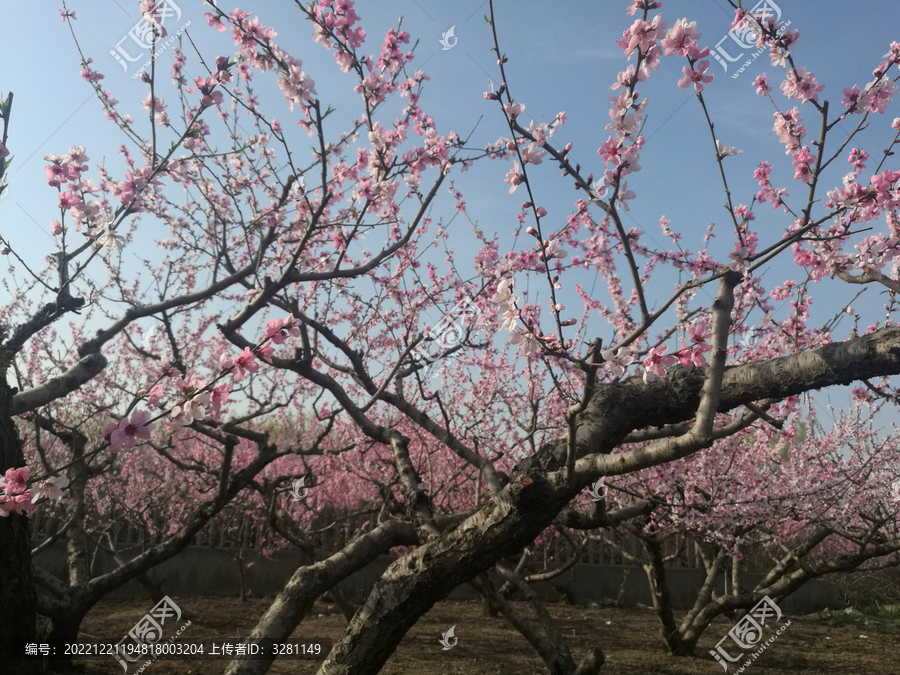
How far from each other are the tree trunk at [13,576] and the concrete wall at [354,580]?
13.4ft

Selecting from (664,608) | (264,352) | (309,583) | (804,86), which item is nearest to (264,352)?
(264,352)

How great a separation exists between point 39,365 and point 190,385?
30.2 ft

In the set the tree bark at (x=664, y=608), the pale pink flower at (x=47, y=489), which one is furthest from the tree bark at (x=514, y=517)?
the tree bark at (x=664, y=608)

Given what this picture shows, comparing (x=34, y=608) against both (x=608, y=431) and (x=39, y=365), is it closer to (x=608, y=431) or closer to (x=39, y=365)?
(x=608, y=431)

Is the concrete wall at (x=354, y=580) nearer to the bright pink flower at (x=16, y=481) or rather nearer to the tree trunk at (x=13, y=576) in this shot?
the tree trunk at (x=13, y=576)

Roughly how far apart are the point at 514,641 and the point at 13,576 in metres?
4.99

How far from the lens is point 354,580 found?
935 cm

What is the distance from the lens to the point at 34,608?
370cm

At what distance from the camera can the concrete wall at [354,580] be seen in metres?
8.64

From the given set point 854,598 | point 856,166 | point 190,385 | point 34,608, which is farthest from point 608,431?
point 854,598

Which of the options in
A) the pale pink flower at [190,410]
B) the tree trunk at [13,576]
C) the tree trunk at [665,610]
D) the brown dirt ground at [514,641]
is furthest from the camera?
the tree trunk at [665,610]

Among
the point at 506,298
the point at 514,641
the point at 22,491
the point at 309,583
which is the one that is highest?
the point at 506,298

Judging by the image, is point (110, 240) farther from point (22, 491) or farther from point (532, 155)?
point (532, 155)

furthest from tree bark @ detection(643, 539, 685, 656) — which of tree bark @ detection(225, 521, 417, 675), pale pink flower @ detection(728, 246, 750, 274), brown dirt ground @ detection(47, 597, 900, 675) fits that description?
pale pink flower @ detection(728, 246, 750, 274)
